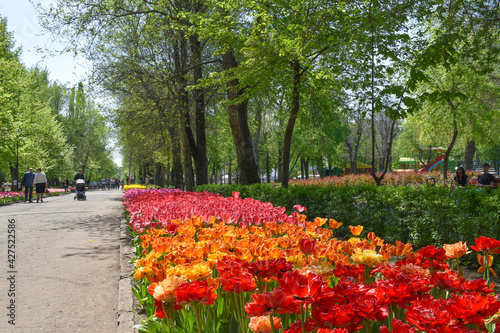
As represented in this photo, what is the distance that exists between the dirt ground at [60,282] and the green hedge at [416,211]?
167 inches

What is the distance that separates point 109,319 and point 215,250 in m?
1.98

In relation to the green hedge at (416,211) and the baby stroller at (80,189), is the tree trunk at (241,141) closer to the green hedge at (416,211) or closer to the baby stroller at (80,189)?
the green hedge at (416,211)

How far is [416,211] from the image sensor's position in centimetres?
600

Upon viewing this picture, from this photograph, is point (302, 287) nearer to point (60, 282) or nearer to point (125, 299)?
point (125, 299)

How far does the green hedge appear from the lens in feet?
17.0

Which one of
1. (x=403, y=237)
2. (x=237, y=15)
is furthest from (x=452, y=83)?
(x=403, y=237)

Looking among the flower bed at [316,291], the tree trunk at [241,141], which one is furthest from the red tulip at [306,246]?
the tree trunk at [241,141]

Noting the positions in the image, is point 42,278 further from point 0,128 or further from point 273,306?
point 0,128

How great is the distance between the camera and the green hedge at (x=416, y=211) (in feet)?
17.0

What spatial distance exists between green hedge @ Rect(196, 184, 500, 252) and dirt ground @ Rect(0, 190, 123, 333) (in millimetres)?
4237

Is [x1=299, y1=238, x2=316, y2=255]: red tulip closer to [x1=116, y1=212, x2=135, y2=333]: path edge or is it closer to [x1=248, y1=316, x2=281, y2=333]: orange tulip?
[x1=248, y1=316, x2=281, y2=333]: orange tulip

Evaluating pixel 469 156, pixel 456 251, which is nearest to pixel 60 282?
pixel 456 251

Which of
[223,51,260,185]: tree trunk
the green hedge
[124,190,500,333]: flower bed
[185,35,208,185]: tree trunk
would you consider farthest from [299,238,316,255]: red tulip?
[185,35,208,185]: tree trunk

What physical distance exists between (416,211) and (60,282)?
515 centimetres
